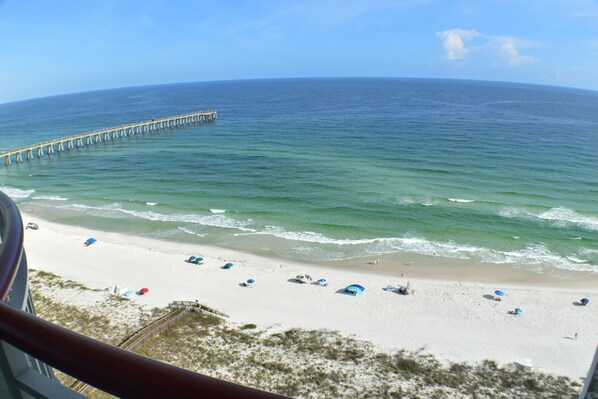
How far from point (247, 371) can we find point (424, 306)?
36.5 ft

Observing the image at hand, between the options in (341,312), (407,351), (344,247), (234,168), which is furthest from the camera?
(234,168)

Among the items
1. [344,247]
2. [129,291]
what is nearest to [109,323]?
[129,291]

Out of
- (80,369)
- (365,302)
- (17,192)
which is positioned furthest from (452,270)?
(17,192)

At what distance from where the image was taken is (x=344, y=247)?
29.1 m

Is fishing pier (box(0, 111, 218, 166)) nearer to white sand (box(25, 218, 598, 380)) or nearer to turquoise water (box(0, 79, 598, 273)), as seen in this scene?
turquoise water (box(0, 79, 598, 273))

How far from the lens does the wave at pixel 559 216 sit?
31641 mm

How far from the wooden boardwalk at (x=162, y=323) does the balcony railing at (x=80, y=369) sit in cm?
1492

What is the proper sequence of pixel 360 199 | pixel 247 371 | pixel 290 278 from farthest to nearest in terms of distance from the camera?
pixel 360 199, pixel 290 278, pixel 247 371

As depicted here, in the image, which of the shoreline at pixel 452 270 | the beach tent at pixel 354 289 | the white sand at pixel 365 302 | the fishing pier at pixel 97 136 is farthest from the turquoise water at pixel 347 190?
the beach tent at pixel 354 289

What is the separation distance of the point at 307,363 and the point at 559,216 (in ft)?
92.0

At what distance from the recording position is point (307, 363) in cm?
1662

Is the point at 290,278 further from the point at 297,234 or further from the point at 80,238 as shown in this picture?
the point at 80,238

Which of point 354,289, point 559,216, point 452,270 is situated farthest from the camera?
point 559,216

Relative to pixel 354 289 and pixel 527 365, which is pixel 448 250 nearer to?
pixel 354 289
